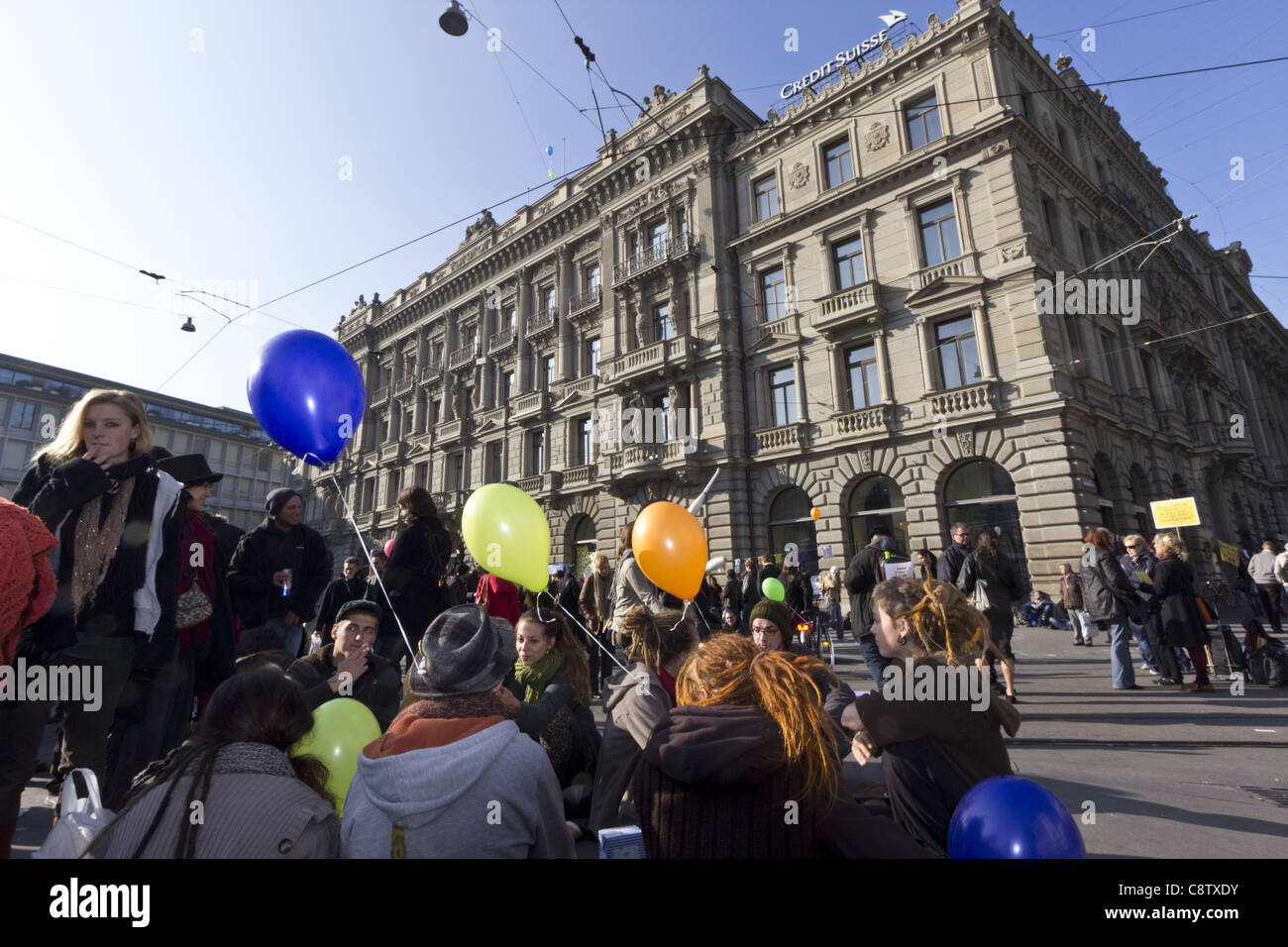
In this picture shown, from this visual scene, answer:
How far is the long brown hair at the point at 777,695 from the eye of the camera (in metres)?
1.79

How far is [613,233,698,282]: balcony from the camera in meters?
20.5

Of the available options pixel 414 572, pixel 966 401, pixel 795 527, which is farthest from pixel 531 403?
pixel 414 572

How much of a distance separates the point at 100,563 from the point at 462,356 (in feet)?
93.6

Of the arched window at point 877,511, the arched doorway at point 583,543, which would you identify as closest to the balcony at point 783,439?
the arched window at point 877,511

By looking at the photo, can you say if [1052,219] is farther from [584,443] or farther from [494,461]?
[494,461]

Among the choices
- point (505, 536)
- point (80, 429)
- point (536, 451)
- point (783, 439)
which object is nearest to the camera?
point (80, 429)

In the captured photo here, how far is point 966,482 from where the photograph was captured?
15.1 meters

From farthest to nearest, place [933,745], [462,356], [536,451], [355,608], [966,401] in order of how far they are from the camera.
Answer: [462,356], [536,451], [966,401], [355,608], [933,745]

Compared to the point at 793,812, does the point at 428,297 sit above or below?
above

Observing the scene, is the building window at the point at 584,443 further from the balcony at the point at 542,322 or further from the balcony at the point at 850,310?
the balcony at the point at 850,310

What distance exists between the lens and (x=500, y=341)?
27609 mm
